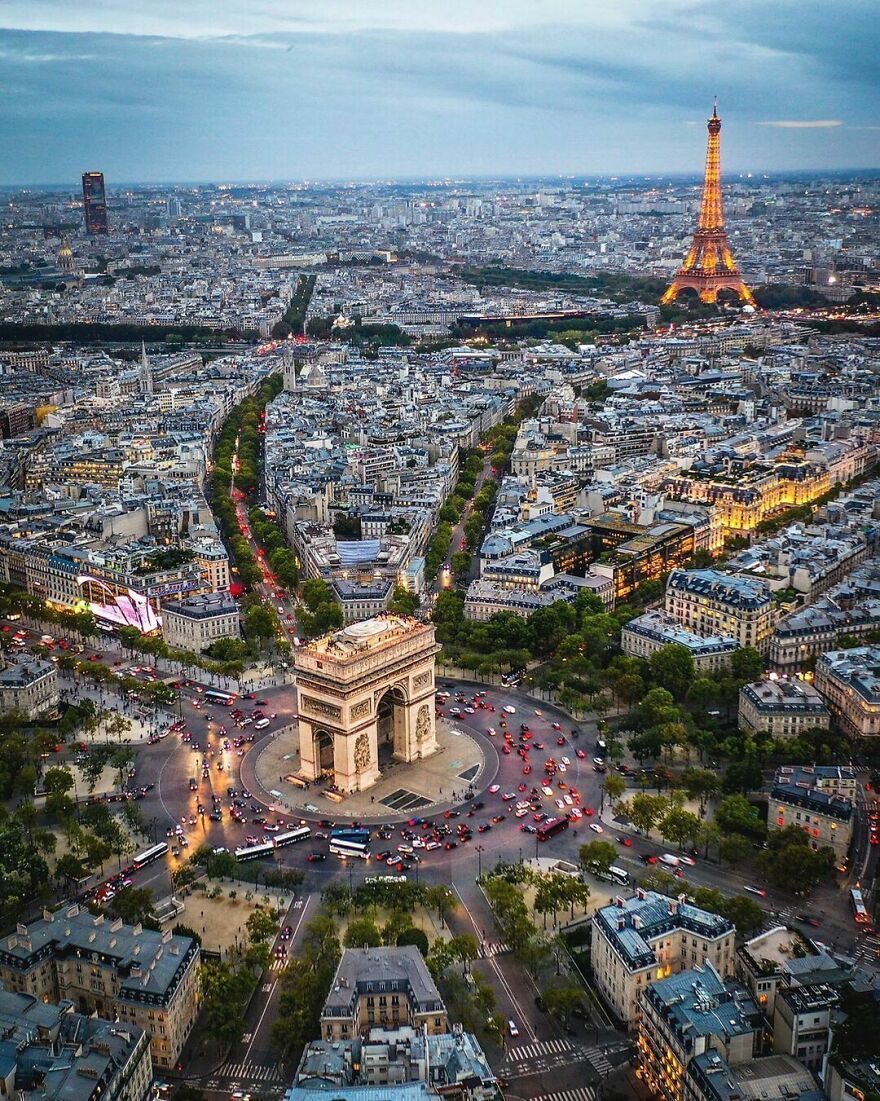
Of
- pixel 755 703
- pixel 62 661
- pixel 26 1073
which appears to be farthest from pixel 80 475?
pixel 26 1073

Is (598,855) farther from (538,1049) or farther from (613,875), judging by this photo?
(538,1049)

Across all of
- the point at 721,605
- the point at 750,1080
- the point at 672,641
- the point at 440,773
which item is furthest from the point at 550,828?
the point at 721,605

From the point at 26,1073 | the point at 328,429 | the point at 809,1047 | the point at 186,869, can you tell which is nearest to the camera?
the point at 26,1073

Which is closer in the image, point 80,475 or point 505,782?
point 505,782

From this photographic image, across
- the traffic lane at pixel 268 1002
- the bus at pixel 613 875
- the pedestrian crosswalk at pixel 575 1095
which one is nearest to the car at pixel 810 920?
the bus at pixel 613 875

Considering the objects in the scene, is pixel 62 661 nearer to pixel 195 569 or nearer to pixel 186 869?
pixel 195 569
